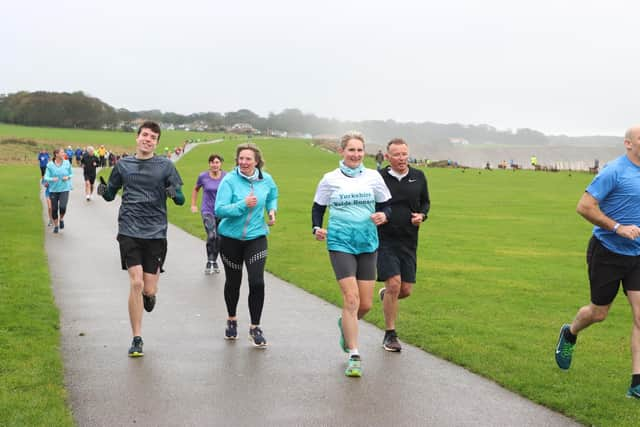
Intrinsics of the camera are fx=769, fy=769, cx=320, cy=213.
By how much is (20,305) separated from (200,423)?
525cm

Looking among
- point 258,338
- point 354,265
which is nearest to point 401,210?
point 354,265

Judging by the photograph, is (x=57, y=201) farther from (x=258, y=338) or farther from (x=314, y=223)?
(x=314, y=223)

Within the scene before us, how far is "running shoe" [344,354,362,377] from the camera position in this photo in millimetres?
6738

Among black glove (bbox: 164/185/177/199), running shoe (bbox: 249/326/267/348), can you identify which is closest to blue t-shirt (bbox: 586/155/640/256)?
running shoe (bbox: 249/326/267/348)

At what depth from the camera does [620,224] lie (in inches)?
246

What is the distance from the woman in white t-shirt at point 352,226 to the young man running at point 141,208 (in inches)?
64.1

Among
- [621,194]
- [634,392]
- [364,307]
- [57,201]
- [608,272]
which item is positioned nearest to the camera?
[634,392]

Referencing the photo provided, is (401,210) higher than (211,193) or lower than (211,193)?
higher

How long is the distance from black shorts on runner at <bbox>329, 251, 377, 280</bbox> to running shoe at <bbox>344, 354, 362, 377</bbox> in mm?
748

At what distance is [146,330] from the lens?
342 inches

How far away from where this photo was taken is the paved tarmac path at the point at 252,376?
18.6 ft

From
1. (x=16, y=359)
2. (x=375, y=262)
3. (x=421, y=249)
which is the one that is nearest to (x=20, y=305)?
(x=16, y=359)

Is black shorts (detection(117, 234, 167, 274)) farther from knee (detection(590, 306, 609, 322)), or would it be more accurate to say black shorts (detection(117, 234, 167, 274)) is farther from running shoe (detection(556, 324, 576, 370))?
knee (detection(590, 306, 609, 322))

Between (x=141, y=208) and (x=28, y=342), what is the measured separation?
1.84 metres
